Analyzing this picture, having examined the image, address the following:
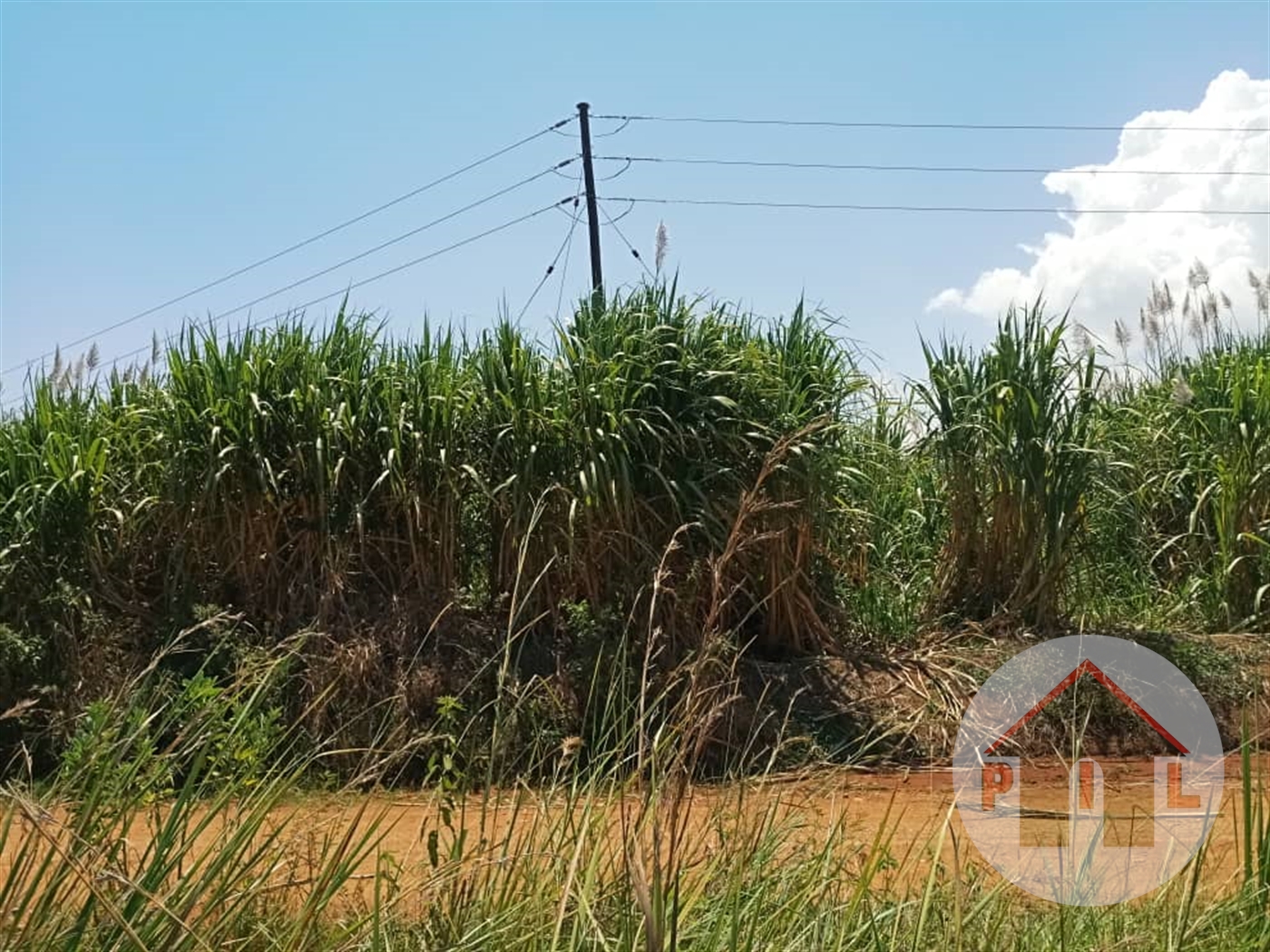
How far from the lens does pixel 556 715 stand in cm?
652

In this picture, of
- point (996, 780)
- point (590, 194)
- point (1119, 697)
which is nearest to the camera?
point (996, 780)

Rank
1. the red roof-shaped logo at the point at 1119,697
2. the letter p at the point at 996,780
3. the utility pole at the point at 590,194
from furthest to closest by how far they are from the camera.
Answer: the utility pole at the point at 590,194, the red roof-shaped logo at the point at 1119,697, the letter p at the point at 996,780

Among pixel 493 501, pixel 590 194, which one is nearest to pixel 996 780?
pixel 493 501

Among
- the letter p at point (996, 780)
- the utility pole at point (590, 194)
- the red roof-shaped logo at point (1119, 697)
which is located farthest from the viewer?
the utility pole at point (590, 194)

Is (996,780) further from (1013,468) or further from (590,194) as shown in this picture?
(590,194)

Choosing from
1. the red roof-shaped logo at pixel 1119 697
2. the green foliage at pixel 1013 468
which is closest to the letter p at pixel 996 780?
the red roof-shaped logo at pixel 1119 697

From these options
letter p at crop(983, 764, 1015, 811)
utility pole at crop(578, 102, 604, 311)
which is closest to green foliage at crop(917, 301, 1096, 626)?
letter p at crop(983, 764, 1015, 811)

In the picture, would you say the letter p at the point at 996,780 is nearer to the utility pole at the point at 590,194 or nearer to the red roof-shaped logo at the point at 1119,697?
the red roof-shaped logo at the point at 1119,697

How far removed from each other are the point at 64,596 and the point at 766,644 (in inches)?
166

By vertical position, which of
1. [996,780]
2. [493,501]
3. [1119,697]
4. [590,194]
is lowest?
[996,780]

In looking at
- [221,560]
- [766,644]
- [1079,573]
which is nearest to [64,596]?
[221,560]

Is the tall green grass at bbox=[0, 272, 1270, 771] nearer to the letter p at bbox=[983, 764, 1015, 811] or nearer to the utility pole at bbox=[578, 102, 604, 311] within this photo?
the letter p at bbox=[983, 764, 1015, 811]

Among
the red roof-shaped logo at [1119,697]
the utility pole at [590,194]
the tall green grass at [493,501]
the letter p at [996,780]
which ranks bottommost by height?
the letter p at [996,780]

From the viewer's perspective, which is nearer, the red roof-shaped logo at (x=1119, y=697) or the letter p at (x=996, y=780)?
the letter p at (x=996, y=780)
